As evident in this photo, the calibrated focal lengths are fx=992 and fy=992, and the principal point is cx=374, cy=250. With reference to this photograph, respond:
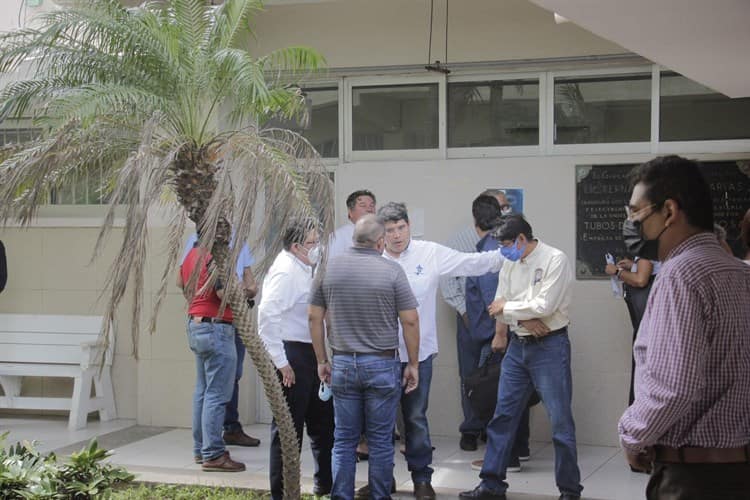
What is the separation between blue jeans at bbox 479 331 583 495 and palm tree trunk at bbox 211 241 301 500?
1.45 m

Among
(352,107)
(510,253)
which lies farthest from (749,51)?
(352,107)

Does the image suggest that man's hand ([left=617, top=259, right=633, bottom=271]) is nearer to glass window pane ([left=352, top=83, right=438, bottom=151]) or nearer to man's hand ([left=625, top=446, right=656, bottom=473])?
glass window pane ([left=352, top=83, right=438, bottom=151])

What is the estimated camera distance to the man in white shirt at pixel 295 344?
22.0 feet

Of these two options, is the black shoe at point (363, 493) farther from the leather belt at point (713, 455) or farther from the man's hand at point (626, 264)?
the leather belt at point (713, 455)

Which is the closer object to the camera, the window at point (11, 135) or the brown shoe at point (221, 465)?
the brown shoe at point (221, 465)

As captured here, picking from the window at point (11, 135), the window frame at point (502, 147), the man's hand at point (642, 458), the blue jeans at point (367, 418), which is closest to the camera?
the man's hand at point (642, 458)

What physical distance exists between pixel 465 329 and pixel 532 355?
1799mm

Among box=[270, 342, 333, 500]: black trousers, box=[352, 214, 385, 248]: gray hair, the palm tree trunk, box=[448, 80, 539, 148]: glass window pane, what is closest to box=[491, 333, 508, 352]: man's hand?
box=[270, 342, 333, 500]: black trousers

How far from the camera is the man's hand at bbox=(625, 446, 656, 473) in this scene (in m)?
3.77

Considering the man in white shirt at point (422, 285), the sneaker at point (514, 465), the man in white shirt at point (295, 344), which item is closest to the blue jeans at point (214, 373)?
the man in white shirt at point (295, 344)

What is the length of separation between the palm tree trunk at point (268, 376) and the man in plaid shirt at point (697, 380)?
283 cm

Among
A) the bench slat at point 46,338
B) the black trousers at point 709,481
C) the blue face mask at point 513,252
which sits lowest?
the bench slat at point 46,338

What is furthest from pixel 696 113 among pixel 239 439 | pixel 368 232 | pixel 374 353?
pixel 239 439

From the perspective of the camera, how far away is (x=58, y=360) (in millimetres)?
9883
